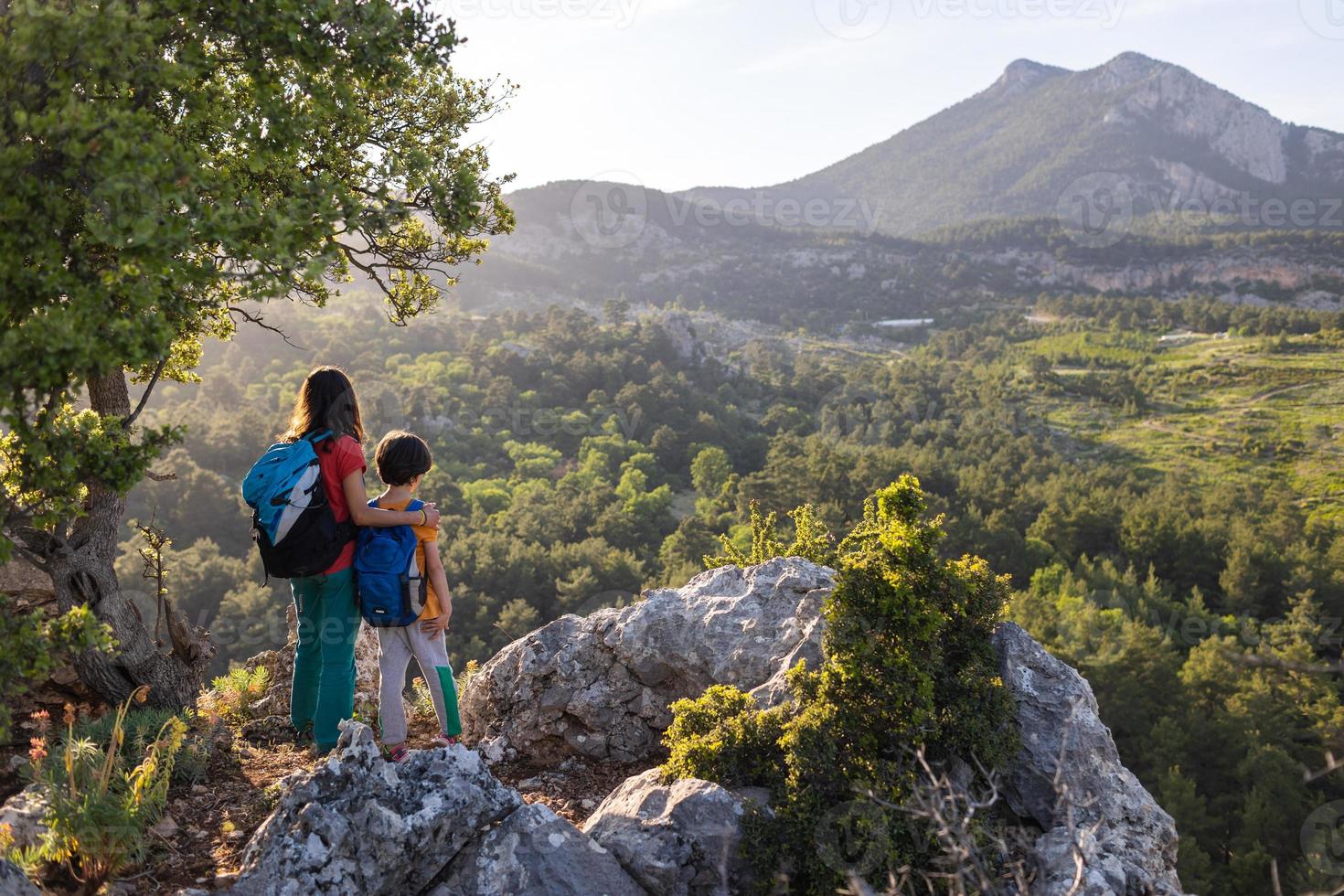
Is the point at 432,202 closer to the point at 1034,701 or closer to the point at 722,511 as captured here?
the point at 1034,701

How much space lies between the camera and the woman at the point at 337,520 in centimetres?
497

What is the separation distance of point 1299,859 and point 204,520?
151 ft

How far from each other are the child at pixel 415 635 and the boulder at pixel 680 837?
55.6 inches

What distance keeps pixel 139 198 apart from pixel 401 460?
206 cm

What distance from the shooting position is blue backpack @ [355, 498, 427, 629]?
16.6 ft

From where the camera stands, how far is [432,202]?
204 inches

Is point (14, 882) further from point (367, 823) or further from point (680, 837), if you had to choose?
point (680, 837)

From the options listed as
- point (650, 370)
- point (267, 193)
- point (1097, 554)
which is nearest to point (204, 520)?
point (650, 370)

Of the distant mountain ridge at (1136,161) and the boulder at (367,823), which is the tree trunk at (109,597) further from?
the distant mountain ridge at (1136,161)

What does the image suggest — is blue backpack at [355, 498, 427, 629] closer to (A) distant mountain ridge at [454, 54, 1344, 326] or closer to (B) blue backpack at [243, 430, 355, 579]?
(B) blue backpack at [243, 430, 355, 579]

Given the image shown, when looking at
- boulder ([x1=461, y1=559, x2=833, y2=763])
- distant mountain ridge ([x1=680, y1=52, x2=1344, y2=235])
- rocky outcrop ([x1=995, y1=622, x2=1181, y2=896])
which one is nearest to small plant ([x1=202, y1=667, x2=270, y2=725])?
boulder ([x1=461, y1=559, x2=833, y2=763])

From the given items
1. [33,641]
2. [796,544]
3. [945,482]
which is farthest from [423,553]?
[945,482]

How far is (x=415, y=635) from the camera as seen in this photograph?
5293 mm

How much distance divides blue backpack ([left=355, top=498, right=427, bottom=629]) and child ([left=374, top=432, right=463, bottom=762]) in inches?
3.7
